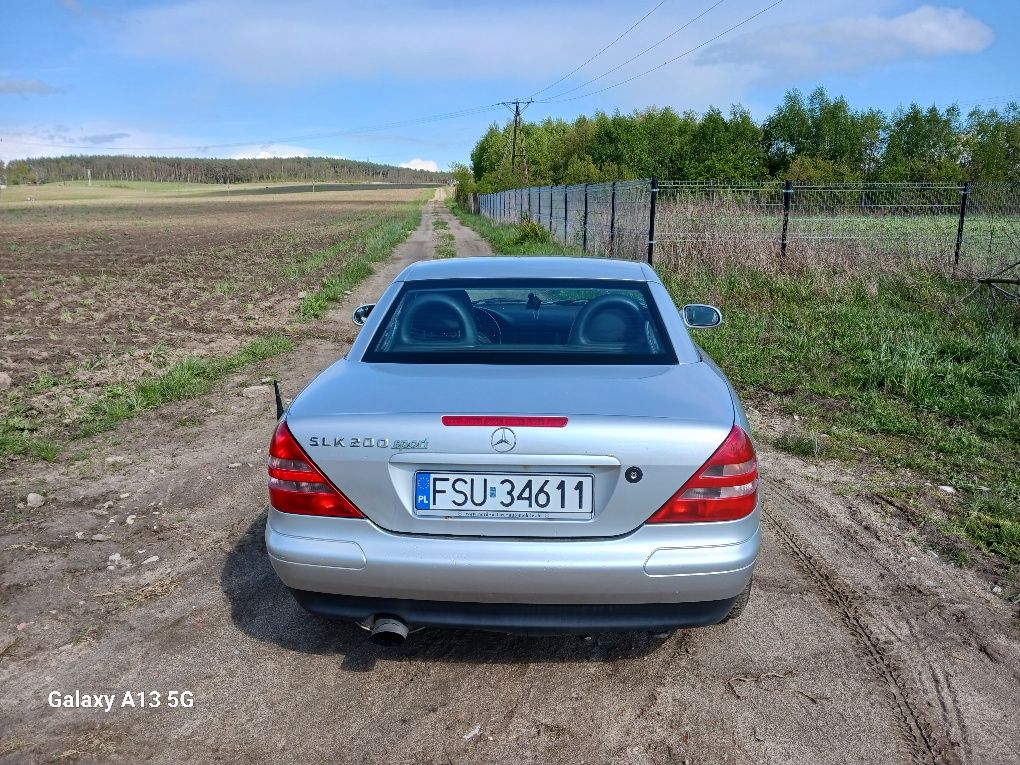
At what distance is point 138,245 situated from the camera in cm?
2933

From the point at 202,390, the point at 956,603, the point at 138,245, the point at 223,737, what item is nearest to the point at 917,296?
the point at 956,603

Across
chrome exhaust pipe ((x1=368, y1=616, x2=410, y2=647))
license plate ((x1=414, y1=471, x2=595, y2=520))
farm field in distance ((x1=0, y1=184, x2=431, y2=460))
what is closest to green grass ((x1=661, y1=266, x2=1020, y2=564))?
license plate ((x1=414, y1=471, x2=595, y2=520))

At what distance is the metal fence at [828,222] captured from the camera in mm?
12906

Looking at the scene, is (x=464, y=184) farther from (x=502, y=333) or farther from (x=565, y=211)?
(x=502, y=333)

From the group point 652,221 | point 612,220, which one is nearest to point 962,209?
point 652,221

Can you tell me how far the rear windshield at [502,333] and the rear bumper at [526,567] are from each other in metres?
0.82

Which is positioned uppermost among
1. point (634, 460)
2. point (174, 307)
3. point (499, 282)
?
point (499, 282)

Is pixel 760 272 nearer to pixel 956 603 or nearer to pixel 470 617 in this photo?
pixel 956 603

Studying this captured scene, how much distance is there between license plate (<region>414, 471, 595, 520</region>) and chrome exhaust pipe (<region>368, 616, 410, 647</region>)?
40 cm

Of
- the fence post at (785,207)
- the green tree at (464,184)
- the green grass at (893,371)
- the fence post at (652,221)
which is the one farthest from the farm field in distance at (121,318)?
the green tree at (464,184)

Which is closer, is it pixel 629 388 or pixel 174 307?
pixel 629 388

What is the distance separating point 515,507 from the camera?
240 cm

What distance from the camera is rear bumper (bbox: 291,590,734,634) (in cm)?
244

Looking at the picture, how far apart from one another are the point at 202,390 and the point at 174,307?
20.4 ft
